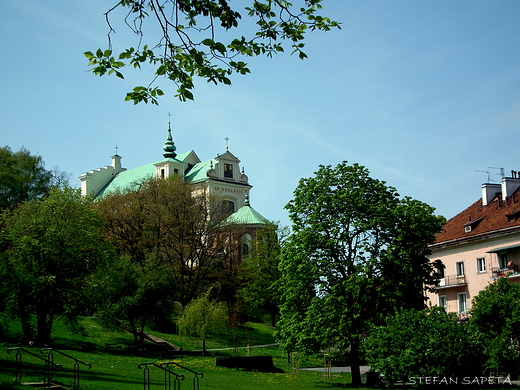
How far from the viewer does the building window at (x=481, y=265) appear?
1726 inches

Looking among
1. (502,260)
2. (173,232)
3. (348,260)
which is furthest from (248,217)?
(348,260)

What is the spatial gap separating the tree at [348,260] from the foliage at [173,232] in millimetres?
27804

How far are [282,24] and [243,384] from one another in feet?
69.0

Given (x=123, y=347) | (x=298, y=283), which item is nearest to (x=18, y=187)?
(x=123, y=347)

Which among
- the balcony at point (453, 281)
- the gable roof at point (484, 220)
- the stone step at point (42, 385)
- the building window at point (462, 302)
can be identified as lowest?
the stone step at point (42, 385)

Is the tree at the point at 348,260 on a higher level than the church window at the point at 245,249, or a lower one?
lower

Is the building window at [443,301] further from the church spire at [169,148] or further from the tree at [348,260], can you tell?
the church spire at [169,148]

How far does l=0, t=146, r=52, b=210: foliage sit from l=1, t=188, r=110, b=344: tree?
1977 cm

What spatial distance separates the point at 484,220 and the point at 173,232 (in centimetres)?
2937

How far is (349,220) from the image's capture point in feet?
106

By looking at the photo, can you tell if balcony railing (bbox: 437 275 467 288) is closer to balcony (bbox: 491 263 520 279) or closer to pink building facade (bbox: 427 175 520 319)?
pink building facade (bbox: 427 175 520 319)

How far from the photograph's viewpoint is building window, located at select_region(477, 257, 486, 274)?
43.8m

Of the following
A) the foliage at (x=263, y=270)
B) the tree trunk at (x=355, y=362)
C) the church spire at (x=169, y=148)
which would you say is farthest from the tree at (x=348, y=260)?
the church spire at (x=169, y=148)

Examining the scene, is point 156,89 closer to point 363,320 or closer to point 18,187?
point 363,320
